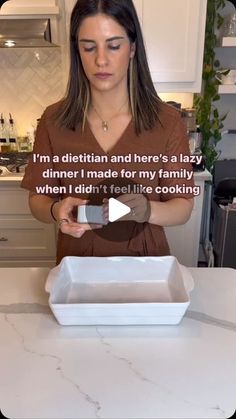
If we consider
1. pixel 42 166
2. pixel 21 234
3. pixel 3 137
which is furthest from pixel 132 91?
pixel 3 137

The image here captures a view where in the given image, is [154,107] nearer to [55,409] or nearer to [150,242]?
[150,242]

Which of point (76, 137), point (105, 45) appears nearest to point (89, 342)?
point (76, 137)

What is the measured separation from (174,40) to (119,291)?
1.41 m

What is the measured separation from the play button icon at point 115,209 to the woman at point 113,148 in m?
0.09

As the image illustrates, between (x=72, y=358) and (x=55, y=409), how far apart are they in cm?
10

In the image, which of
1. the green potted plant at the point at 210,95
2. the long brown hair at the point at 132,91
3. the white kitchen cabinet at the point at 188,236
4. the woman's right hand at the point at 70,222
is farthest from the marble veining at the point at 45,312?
the green potted plant at the point at 210,95

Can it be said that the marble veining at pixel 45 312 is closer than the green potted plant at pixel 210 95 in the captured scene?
Yes

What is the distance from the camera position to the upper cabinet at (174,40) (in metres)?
1.71

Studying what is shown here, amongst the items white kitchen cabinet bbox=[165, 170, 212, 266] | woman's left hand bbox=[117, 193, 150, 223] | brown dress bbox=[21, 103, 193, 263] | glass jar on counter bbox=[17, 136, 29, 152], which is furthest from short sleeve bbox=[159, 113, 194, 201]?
glass jar on counter bbox=[17, 136, 29, 152]

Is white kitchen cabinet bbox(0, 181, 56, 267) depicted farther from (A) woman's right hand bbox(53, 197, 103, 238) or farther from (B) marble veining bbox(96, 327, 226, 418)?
(B) marble veining bbox(96, 327, 226, 418)

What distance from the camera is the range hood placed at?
1667 millimetres

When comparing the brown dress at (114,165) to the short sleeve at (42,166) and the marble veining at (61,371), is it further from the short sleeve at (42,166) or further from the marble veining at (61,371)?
the marble veining at (61,371)

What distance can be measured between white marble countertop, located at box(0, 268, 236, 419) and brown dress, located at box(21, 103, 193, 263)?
258 millimetres

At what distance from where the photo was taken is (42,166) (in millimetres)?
1000
